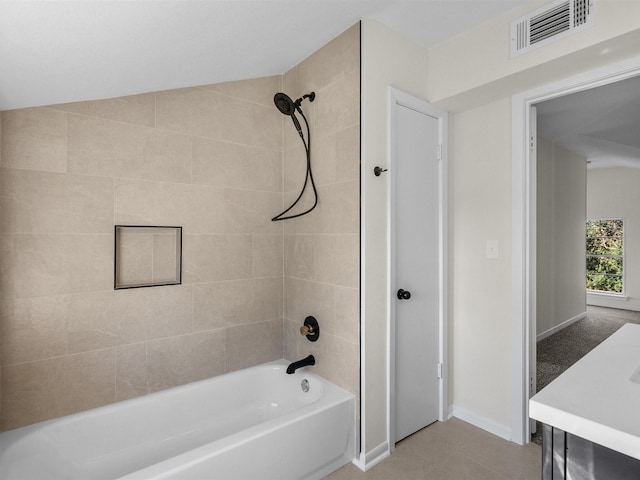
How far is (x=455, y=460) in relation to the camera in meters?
1.95

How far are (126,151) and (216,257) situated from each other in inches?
30.5

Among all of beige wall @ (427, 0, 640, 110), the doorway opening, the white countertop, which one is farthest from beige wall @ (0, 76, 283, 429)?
the doorway opening

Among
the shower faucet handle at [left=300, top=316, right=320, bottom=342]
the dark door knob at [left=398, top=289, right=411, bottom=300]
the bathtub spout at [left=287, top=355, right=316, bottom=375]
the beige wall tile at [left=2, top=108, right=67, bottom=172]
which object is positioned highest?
the beige wall tile at [left=2, top=108, right=67, bottom=172]

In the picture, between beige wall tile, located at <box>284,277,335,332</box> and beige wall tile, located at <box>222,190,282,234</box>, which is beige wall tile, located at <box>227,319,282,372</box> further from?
beige wall tile, located at <box>222,190,282,234</box>

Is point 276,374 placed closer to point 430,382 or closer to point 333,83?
point 430,382

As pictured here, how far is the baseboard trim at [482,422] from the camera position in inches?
85.0

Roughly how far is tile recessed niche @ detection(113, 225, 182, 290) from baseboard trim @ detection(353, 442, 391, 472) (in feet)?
4.65

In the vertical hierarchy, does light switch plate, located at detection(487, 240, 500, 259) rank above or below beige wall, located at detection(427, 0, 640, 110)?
below

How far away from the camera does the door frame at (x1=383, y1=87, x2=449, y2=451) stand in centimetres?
201

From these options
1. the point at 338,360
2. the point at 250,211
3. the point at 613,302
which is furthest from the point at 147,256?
the point at 613,302

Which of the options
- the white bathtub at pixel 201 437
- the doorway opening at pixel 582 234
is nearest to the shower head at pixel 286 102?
the white bathtub at pixel 201 437

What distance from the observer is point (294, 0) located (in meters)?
1.50

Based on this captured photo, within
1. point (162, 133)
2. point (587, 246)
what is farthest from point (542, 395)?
point (587, 246)

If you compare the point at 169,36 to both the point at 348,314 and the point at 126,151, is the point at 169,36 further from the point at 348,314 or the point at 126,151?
the point at 348,314
